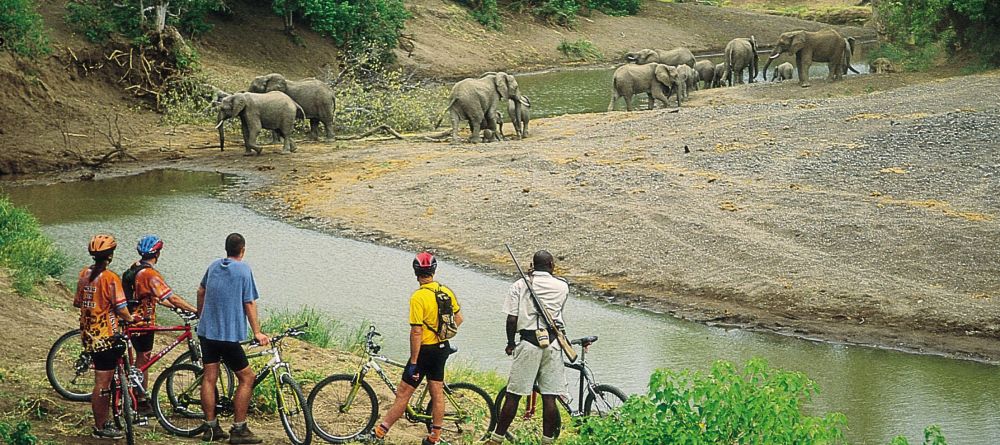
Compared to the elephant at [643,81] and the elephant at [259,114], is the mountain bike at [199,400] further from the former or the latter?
the elephant at [643,81]

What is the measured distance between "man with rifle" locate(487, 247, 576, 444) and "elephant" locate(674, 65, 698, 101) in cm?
2588

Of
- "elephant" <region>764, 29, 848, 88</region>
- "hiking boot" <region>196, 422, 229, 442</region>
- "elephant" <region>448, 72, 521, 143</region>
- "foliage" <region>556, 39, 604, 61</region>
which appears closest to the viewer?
"hiking boot" <region>196, 422, 229, 442</region>

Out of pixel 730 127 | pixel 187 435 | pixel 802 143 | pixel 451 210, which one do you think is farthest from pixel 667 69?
pixel 187 435

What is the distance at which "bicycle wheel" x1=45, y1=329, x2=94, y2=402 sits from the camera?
9652 millimetres

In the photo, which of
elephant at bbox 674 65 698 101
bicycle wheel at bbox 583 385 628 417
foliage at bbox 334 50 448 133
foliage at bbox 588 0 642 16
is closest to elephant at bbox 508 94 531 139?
foliage at bbox 334 50 448 133

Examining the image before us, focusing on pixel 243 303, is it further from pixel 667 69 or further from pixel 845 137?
pixel 667 69

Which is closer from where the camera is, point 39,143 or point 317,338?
point 317,338

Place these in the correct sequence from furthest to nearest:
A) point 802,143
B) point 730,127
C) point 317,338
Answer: point 730,127, point 802,143, point 317,338

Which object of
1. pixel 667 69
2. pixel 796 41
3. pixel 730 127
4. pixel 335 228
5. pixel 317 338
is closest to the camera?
pixel 317 338

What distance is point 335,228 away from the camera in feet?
66.4

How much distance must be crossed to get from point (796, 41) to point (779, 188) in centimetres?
1926

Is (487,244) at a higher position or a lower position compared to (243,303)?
lower

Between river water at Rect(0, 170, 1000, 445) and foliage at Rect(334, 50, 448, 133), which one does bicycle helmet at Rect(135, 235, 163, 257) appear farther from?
foliage at Rect(334, 50, 448, 133)

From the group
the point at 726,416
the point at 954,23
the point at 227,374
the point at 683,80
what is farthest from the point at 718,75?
the point at 726,416
